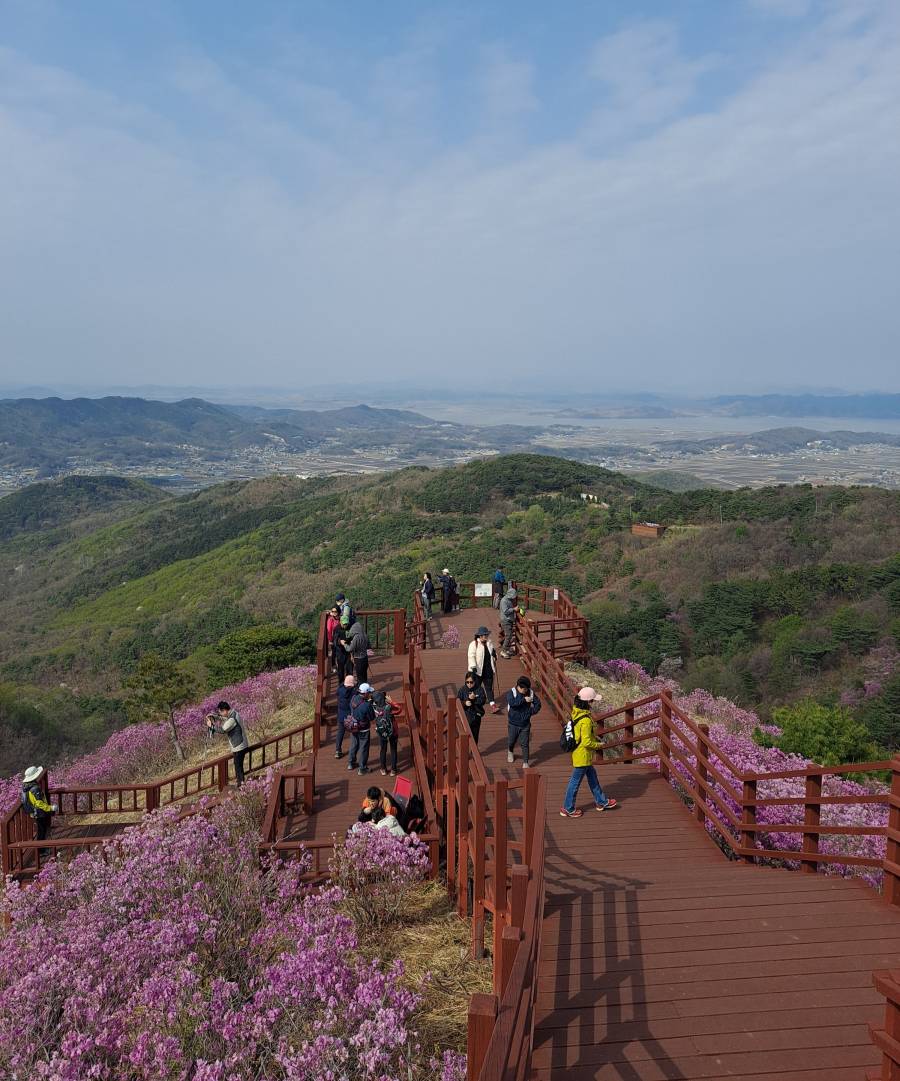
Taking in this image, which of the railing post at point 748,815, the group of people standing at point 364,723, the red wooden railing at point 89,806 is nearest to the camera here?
the railing post at point 748,815

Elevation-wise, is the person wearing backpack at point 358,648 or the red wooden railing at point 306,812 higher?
the person wearing backpack at point 358,648

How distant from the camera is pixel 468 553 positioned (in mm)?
46969

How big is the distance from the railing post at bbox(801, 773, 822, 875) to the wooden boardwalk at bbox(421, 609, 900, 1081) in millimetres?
492

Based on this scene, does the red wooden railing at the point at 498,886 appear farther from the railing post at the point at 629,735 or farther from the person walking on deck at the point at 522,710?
the railing post at the point at 629,735

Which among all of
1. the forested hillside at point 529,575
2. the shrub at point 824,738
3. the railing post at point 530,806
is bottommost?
the forested hillside at point 529,575

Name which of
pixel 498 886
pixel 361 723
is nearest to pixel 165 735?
pixel 361 723

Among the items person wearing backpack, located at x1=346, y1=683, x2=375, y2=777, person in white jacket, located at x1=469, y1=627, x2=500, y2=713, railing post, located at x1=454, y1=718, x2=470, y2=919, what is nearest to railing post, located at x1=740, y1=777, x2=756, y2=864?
railing post, located at x1=454, y1=718, x2=470, y2=919

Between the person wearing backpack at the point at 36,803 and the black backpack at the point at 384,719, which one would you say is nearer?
the person wearing backpack at the point at 36,803

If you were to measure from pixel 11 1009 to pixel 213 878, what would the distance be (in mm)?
2034

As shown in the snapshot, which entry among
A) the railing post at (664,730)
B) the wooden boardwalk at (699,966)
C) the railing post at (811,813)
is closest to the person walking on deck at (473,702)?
the railing post at (664,730)

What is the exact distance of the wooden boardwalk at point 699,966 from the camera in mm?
3900

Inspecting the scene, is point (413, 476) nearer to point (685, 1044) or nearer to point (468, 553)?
point (468, 553)

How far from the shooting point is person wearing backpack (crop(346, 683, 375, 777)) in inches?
415

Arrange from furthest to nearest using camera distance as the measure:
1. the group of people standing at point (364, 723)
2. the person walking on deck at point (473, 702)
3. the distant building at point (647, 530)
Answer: the distant building at point (647, 530) < the group of people standing at point (364, 723) < the person walking on deck at point (473, 702)
